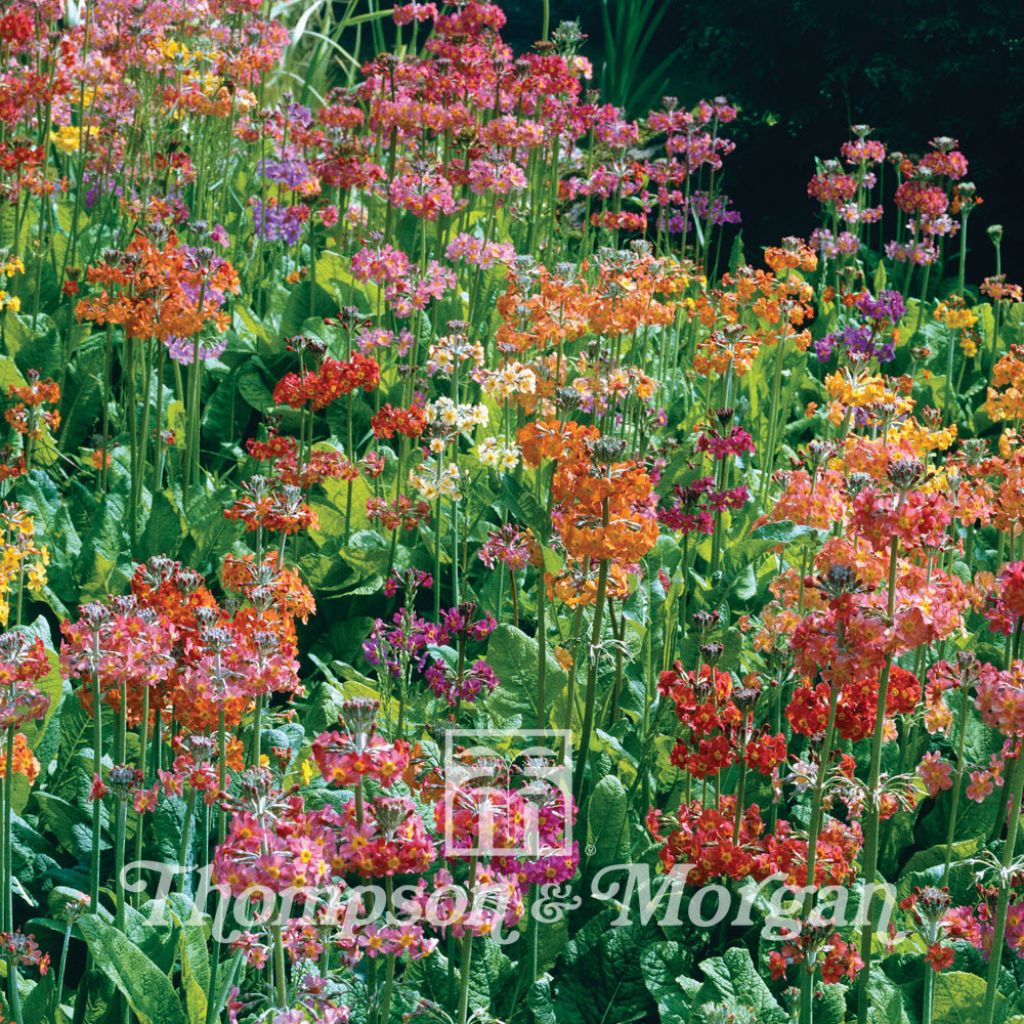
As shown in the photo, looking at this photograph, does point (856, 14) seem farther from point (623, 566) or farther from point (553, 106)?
point (623, 566)

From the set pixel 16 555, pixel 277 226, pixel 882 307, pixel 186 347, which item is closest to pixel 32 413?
pixel 186 347

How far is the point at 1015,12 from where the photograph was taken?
26.8 ft

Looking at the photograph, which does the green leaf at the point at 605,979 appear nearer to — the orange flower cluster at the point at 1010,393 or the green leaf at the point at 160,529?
the orange flower cluster at the point at 1010,393

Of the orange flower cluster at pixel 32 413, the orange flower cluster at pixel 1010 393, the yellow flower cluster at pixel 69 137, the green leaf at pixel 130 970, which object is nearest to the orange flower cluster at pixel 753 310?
the orange flower cluster at pixel 1010 393

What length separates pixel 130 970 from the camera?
7.45ft

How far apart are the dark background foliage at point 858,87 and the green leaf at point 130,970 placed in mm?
7179

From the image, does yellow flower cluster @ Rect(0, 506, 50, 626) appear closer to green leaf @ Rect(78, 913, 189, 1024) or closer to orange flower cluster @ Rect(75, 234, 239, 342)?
green leaf @ Rect(78, 913, 189, 1024)

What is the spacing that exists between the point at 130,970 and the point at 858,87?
25.5 feet

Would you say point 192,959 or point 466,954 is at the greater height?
point 466,954

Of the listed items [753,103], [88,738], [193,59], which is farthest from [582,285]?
[753,103]

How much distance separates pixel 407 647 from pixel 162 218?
8.23 feet

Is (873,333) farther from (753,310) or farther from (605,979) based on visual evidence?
(605,979)

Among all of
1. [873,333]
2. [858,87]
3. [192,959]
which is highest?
[858,87]

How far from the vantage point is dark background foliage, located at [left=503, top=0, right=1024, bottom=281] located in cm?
830
